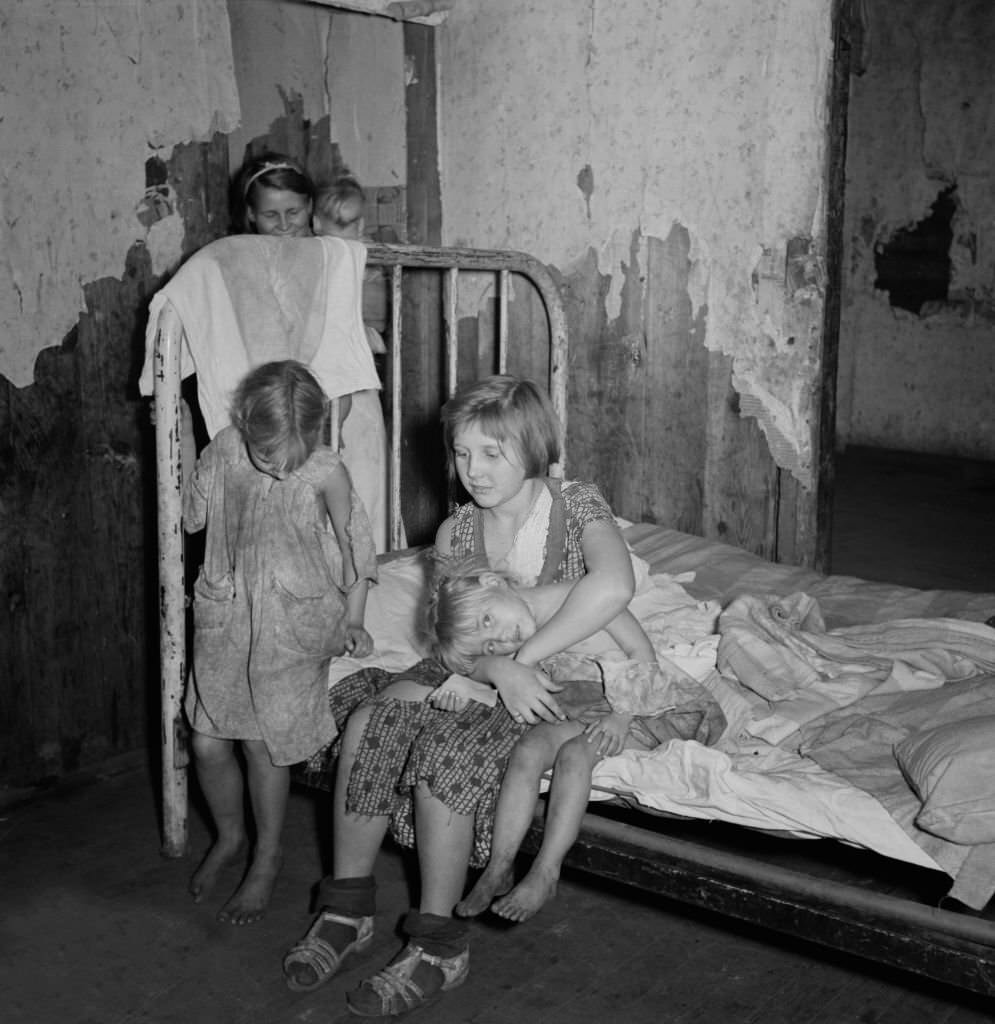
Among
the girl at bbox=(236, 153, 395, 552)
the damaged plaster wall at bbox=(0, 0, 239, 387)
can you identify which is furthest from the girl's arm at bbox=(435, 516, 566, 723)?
the damaged plaster wall at bbox=(0, 0, 239, 387)

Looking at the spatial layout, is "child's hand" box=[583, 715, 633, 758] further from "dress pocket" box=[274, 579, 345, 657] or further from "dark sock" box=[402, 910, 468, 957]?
"dress pocket" box=[274, 579, 345, 657]

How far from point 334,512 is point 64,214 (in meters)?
1.28

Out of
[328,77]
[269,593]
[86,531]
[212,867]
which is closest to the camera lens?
[269,593]

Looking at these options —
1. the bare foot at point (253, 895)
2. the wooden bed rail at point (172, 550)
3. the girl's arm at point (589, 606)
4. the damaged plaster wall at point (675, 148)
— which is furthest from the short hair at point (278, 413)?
the damaged plaster wall at point (675, 148)

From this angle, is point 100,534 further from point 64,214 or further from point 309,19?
point 309,19

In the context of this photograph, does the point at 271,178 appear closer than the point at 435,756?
No

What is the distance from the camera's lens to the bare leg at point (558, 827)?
226 cm

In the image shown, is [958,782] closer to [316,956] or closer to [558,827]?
[558,827]

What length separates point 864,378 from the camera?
8.95 meters

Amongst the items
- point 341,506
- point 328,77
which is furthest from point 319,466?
point 328,77

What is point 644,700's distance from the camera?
2553 millimetres

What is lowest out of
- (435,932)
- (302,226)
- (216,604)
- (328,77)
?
(435,932)

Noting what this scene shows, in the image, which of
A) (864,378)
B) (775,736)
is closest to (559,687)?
(775,736)

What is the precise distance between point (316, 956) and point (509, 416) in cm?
116
